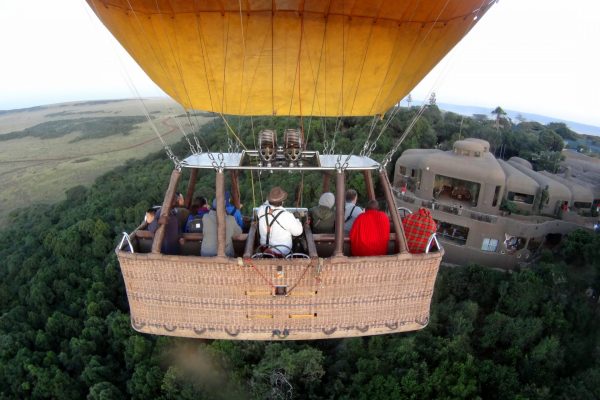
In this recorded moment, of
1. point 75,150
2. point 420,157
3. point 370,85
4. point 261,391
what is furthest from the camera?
point 75,150

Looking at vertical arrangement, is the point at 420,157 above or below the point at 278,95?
below

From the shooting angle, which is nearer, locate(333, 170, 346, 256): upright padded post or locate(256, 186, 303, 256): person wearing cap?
locate(333, 170, 346, 256): upright padded post

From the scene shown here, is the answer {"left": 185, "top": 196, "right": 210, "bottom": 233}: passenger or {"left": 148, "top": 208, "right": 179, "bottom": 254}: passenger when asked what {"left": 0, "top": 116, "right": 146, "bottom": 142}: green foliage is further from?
{"left": 148, "top": 208, "right": 179, "bottom": 254}: passenger

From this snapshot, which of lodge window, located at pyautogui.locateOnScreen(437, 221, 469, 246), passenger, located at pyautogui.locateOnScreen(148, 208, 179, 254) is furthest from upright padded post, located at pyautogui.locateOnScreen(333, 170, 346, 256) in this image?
lodge window, located at pyautogui.locateOnScreen(437, 221, 469, 246)

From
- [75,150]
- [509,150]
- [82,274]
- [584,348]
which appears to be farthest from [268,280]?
[75,150]

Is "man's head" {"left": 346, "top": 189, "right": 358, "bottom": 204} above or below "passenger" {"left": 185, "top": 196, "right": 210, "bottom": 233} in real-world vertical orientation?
above

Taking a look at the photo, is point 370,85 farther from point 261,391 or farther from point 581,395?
point 261,391

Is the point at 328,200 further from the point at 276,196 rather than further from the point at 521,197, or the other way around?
the point at 521,197
